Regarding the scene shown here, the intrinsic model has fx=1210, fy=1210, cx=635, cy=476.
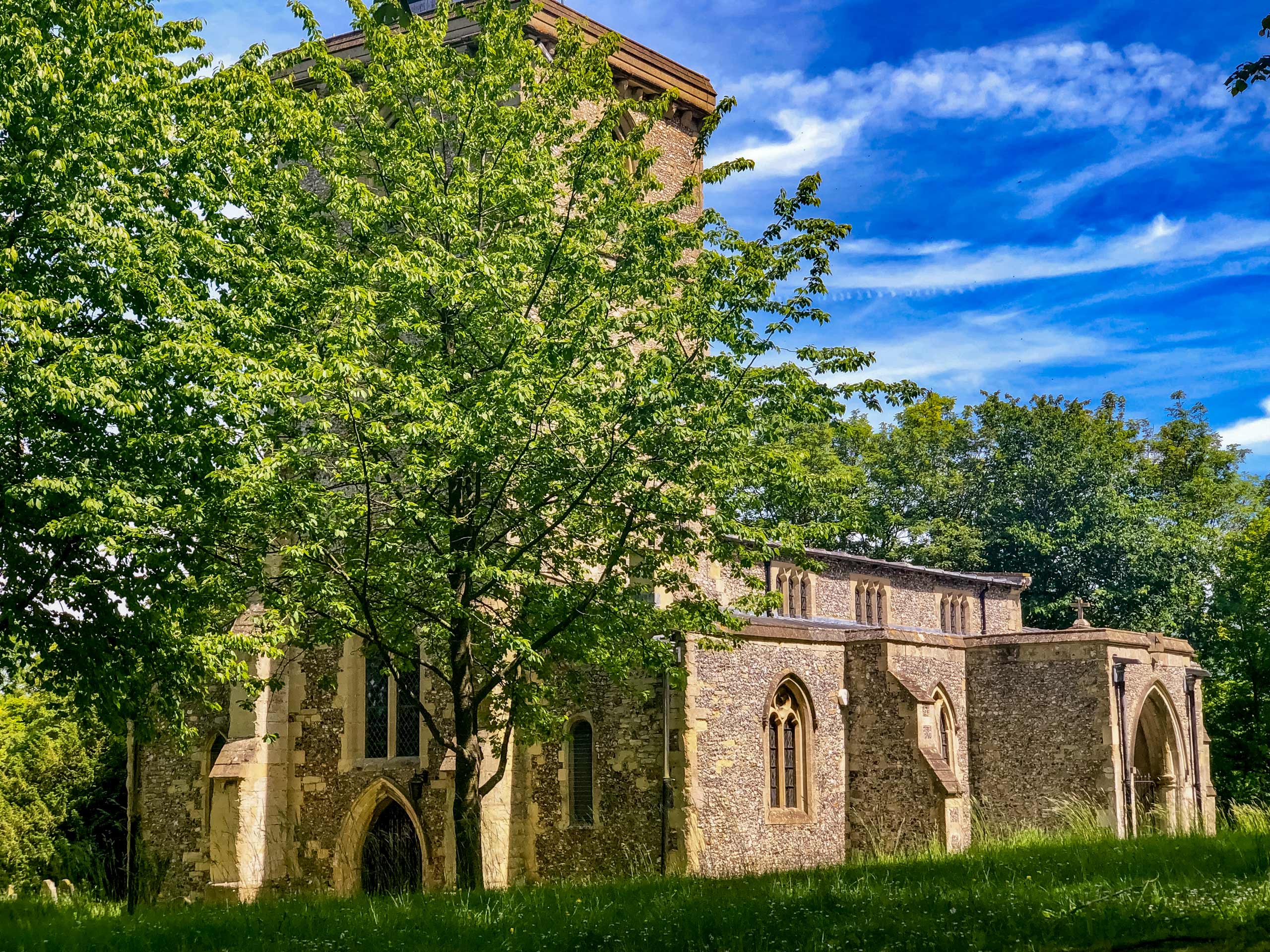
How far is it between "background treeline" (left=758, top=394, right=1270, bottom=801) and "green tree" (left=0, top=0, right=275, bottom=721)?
25.2 meters

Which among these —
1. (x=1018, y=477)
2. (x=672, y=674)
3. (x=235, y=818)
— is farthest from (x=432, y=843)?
(x=1018, y=477)

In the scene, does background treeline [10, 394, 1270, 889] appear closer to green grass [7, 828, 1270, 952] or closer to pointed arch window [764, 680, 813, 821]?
pointed arch window [764, 680, 813, 821]

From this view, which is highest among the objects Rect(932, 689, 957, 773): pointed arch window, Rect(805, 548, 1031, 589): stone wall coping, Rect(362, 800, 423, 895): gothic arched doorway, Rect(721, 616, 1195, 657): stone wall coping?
Rect(805, 548, 1031, 589): stone wall coping

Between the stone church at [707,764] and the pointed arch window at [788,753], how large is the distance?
0.12 feet

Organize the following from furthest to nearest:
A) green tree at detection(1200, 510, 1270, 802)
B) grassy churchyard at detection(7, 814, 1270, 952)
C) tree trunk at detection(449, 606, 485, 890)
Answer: green tree at detection(1200, 510, 1270, 802), tree trunk at detection(449, 606, 485, 890), grassy churchyard at detection(7, 814, 1270, 952)

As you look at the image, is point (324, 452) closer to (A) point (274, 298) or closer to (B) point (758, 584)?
(A) point (274, 298)

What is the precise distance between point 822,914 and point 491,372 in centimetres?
780

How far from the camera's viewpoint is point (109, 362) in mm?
12289

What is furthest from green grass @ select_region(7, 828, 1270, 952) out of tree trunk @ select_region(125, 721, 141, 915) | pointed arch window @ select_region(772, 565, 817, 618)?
pointed arch window @ select_region(772, 565, 817, 618)

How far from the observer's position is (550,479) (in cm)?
1405

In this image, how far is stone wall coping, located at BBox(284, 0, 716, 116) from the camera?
2525cm

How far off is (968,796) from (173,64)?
2110 cm

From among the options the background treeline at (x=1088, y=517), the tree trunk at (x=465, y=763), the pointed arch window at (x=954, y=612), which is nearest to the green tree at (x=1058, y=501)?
the background treeline at (x=1088, y=517)

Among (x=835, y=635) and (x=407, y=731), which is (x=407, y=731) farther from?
(x=835, y=635)
